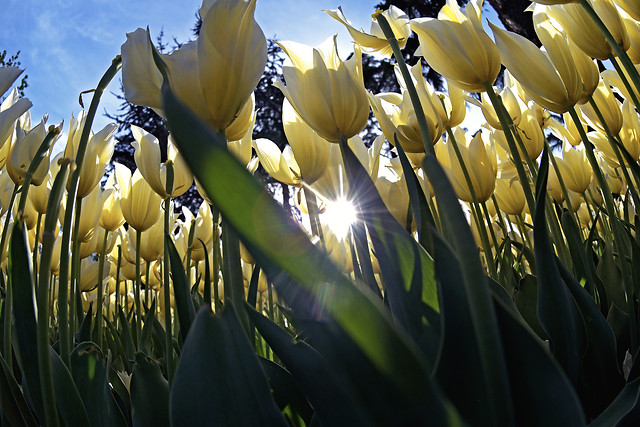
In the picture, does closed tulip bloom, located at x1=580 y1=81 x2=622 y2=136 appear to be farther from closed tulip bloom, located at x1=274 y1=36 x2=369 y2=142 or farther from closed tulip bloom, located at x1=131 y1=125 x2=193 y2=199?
closed tulip bloom, located at x1=131 y1=125 x2=193 y2=199

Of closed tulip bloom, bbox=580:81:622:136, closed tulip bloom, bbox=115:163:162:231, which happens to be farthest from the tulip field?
closed tulip bloom, bbox=580:81:622:136

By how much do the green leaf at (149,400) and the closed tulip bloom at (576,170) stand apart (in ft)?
4.71

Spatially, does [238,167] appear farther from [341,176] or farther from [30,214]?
[30,214]

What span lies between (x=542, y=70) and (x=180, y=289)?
2.48 ft

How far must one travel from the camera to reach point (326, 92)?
73 cm

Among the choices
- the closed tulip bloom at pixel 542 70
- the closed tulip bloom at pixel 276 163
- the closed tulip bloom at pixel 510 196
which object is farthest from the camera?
the closed tulip bloom at pixel 510 196

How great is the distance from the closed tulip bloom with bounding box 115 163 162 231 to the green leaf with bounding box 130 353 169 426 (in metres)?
0.73

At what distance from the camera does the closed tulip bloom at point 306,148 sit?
2.96 ft

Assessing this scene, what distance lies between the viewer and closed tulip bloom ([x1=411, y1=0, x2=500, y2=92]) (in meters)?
0.82

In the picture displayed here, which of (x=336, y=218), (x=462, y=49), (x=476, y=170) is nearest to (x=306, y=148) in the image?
(x=336, y=218)

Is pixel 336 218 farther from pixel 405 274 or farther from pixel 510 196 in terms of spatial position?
pixel 510 196

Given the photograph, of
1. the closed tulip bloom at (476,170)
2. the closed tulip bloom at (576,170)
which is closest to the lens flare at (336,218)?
the closed tulip bloom at (476,170)

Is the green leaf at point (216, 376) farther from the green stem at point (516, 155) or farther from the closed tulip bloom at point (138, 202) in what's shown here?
the closed tulip bloom at point (138, 202)

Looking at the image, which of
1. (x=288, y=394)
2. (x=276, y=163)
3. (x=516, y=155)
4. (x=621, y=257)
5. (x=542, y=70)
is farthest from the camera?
(x=276, y=163)
